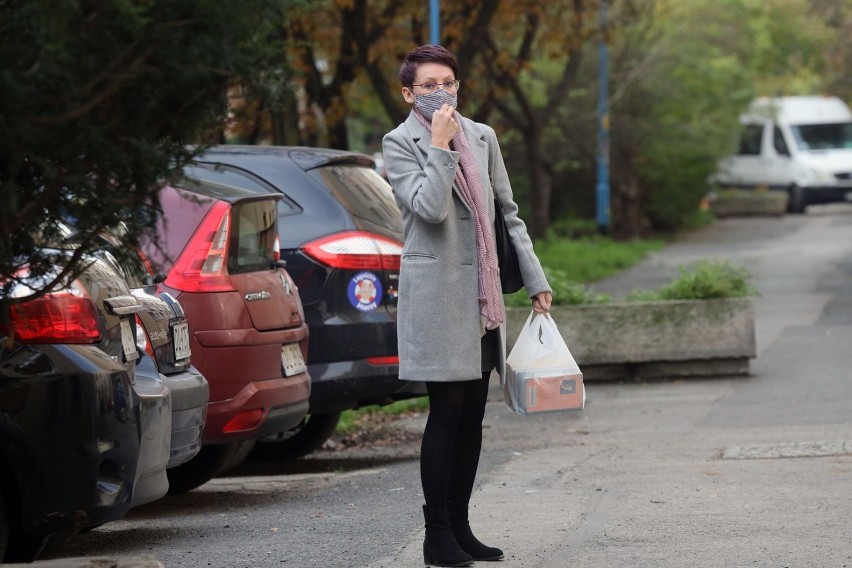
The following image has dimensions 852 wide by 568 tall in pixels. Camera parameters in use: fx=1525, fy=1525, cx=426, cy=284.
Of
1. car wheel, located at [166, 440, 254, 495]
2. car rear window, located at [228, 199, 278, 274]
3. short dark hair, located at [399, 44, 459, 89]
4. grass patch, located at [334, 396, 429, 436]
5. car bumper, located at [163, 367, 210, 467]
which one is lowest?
grass patch, located at [334, 396, 429, 436]

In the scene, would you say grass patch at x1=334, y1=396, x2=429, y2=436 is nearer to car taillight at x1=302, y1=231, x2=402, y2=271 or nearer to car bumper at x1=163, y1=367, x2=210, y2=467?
car taillight at x1=302, y1=231, x2=402, y2=271

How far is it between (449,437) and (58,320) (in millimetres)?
1376

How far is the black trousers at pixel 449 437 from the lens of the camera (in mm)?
5238

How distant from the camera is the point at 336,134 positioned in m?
20.7

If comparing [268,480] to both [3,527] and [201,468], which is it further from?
[3,527]

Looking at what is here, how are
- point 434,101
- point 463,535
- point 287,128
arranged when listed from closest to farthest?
point 434,101
point 463,535
point 287,128

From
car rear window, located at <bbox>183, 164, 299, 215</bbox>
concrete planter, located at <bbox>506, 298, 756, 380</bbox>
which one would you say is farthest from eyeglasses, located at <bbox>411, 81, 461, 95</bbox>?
concrete planter, located at <bbox>506, 298, 756, 380</bbox>

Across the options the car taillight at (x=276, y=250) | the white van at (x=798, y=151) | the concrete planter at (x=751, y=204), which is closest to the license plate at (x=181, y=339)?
the car taillight at (x=276, y=250)

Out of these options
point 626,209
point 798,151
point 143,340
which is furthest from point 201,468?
point 798,151

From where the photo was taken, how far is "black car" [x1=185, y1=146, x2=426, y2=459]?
7.85 m

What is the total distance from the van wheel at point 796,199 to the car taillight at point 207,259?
30.2m

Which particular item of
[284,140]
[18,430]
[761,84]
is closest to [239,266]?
[18,430]

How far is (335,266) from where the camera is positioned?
7859 millimetres

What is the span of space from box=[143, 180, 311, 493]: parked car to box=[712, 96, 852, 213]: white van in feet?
92.9
